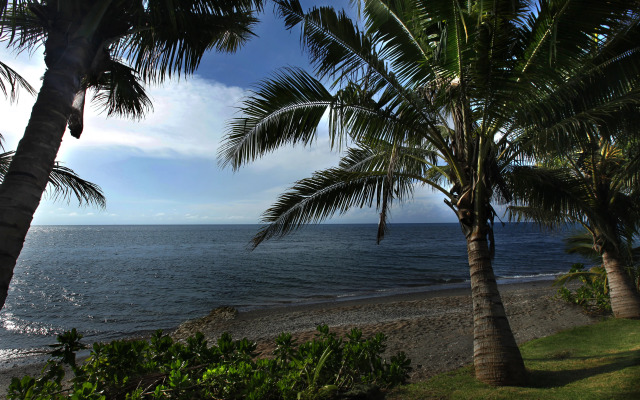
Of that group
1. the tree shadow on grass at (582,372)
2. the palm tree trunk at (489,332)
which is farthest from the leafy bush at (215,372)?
the tree shadow on grass at (582,372)

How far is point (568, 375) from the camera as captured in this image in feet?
15.9

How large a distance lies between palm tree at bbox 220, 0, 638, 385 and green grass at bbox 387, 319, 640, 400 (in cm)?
43

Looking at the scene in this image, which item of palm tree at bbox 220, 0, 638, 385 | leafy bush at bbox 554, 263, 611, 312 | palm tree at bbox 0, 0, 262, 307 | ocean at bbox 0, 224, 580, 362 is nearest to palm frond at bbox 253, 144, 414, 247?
palm tree at bbox 220, 0, 638, 385

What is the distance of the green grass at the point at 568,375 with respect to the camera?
4047mm

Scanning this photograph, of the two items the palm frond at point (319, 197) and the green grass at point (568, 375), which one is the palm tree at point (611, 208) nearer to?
the green grass at point (568, 375)

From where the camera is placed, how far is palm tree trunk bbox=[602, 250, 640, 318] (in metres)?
7.96

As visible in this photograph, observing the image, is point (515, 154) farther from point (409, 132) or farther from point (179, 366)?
point (179, 366)

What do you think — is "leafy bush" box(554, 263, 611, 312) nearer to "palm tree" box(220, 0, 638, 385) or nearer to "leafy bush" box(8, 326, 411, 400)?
"palm tree" box(220, 0, 638, 385)

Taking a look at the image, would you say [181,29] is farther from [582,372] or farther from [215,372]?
[582,372]

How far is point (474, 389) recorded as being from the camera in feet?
14.8

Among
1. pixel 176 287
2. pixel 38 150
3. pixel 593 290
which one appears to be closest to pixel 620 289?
pixel 593 290

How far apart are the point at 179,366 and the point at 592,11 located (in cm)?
579

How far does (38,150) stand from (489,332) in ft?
18.0

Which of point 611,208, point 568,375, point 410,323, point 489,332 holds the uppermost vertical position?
point 611,208
